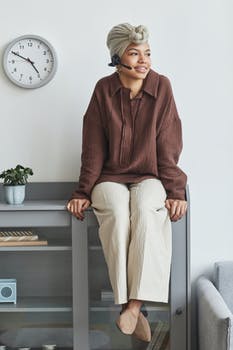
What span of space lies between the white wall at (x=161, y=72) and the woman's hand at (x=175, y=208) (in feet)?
1.07

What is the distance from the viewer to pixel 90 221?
2424 mm

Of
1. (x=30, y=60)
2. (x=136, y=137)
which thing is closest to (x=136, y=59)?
(x=136, y=137)

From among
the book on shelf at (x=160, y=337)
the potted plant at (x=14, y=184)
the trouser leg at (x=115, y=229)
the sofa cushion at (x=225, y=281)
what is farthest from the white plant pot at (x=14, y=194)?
the sofa cushion at (x=225, y=281)

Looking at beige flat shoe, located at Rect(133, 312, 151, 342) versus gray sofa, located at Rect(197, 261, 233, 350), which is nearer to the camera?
gray sofa, located at Rect(197, 261, 233, 350)

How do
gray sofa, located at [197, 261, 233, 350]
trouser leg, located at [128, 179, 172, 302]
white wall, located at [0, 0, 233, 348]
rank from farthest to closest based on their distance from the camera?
white wall, located at [0, 0, 233, 348], trouser leg, located at [128, 179, 172, 302], gray sofa, located at [197, 261, 233, 350]

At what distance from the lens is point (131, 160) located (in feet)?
8.05

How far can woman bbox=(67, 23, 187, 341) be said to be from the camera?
7.52 ft

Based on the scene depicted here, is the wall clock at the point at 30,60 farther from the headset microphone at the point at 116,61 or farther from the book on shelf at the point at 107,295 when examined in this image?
the book on shelf at the point at 107,295

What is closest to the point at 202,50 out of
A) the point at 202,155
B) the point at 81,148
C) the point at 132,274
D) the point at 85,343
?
the point at 202,155

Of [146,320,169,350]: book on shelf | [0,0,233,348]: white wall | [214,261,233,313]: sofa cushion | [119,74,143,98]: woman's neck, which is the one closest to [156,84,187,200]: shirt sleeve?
[119,74,143,98]: woman's neck

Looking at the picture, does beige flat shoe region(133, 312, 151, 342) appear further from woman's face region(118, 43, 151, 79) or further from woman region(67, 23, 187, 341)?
woman's face region(118, 43, 151, 79)

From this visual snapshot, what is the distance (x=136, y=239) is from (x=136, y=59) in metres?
0.63

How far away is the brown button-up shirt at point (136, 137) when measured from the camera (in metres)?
2.44

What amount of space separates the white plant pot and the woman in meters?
0.21
